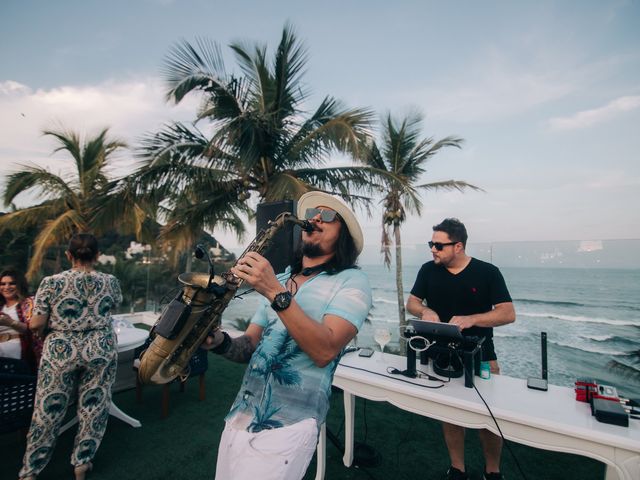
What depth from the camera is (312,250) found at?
146cm

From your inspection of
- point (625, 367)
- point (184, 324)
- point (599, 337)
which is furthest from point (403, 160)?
point (184, 324)

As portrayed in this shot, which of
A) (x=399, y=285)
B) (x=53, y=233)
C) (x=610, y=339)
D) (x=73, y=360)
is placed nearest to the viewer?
(x=73, y=360)

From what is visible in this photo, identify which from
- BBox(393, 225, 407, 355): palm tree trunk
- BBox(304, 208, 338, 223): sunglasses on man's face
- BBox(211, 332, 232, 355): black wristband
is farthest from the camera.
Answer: BBox(393, 225, 407, 355): palm tree trunk

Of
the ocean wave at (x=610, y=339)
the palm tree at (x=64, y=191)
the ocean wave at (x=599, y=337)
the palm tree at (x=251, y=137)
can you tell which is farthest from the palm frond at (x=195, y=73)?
the ocean wave at (x=599, y=337)

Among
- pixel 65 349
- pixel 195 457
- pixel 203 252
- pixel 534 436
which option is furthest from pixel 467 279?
pixel 65 349

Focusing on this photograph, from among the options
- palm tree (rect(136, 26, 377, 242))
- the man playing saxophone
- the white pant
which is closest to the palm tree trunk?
palm tree (rect(136, 26, 377, 242))

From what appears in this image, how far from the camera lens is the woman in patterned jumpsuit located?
2.78m

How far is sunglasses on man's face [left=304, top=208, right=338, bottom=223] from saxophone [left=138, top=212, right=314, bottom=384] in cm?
50

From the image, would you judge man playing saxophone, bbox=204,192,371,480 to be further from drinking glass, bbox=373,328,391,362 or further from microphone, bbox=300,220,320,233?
drinking glass, bbox=373,328,391,362

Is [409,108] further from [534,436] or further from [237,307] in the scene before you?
[534,436]

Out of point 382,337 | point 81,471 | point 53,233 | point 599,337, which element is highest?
point 53,233

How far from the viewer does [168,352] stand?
107 centimetres

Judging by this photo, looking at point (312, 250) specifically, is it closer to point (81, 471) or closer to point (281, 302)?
point (281, 302)

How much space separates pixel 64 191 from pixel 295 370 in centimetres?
1226
